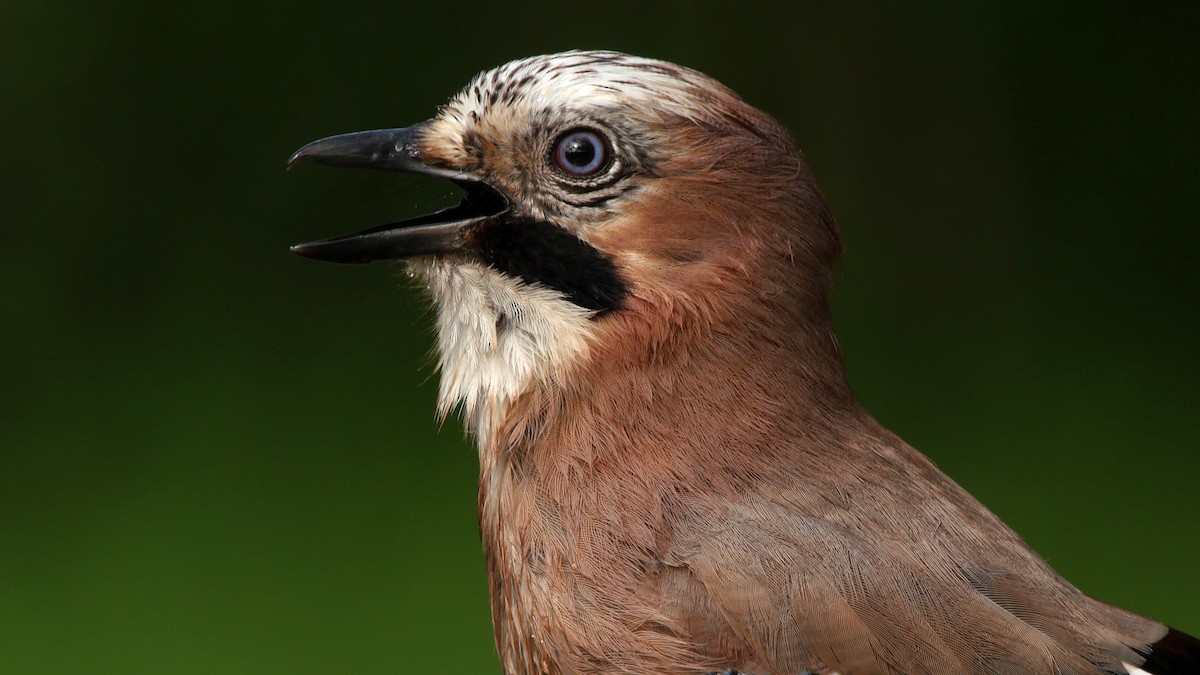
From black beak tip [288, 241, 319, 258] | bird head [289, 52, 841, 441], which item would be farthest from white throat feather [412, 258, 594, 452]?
black beak tip [288, 241, 319, 258]

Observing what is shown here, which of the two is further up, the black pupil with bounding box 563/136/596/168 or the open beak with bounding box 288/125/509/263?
the black pupil with bounding box 563/136/596/168

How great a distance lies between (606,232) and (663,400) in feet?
0.90

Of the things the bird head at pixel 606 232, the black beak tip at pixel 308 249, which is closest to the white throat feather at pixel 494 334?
the bird head at pixel 606 232

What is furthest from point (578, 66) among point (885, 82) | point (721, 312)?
point (885, 82)

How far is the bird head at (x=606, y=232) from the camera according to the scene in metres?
2.18

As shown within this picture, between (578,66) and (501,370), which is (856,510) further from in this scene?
(578,66)

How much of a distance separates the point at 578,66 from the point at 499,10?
227 centimetres

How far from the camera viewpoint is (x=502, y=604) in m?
2.13

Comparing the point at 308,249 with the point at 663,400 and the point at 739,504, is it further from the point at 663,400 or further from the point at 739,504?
the point at 739,504

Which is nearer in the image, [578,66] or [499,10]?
[578,66]

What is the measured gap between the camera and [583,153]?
2.19 m

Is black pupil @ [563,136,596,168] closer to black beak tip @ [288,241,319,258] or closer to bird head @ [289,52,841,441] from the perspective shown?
bird head @ [289,52,841,441]

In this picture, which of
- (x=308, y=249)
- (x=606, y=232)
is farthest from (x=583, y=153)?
(x=308, y=249)

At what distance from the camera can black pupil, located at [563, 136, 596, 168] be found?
2184mm
